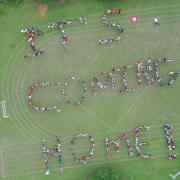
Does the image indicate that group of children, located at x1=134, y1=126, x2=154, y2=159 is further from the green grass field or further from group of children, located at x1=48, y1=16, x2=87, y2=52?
group of children, located at x1=48, y1=16, x2=87, y2=52

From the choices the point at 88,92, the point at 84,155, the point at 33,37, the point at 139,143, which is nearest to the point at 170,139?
the point at 139,143

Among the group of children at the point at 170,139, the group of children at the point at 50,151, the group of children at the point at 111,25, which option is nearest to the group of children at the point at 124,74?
the group of children at the point at 111,25

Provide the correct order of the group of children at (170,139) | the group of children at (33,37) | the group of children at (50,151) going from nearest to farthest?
the group of children at (33,37) < the group of children at (170,139) < the group of children at (50,151)

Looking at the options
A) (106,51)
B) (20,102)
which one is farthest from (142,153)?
(20,102)

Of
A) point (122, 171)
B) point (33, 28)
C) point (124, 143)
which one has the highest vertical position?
point (33, 28)

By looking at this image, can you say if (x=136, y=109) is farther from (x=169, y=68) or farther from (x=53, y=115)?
(x=53, y=115)

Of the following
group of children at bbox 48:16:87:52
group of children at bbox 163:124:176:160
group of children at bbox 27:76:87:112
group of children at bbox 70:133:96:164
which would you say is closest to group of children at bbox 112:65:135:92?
group of children at bbox 27:76:87:112

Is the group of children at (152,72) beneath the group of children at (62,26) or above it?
beneath

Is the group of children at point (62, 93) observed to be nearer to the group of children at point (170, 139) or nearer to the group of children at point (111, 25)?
the group of children at point (111, 25)

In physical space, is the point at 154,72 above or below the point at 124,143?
above
